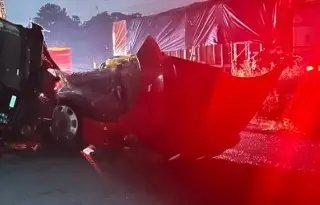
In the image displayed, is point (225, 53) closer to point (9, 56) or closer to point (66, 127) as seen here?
point (66, 127)

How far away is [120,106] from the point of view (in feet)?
21.3

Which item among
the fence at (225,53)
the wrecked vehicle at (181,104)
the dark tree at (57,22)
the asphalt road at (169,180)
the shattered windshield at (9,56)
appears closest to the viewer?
the asphalt road at (169,180)

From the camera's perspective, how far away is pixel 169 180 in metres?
5.74

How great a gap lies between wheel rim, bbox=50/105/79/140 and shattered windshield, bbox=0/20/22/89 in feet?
2.56

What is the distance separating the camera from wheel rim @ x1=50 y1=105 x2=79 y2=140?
283 inches

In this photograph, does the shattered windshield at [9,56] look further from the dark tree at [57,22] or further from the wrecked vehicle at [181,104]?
the dark tree at [57,22]

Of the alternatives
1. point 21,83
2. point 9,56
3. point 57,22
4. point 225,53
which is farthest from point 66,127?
point 57,22

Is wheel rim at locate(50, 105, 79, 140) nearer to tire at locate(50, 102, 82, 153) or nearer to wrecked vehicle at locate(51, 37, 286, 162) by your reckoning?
tire at locate(50, 102, 82, 153)

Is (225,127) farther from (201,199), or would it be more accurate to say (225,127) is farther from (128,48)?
(128,48)

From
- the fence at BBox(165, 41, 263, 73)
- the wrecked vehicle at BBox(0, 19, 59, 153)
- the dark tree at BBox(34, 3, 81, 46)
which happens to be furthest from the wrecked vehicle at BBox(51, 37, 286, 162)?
the dark tree at BBox(34, 3, 81, 46)

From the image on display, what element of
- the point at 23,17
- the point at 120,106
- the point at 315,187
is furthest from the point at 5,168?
the point at 23,17

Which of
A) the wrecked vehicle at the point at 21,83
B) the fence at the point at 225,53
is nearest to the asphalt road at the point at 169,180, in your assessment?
the wrecked vehicle at the point at 21,83

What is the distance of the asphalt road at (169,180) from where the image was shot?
195 inches

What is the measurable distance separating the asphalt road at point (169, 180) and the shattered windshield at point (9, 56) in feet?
4.26
